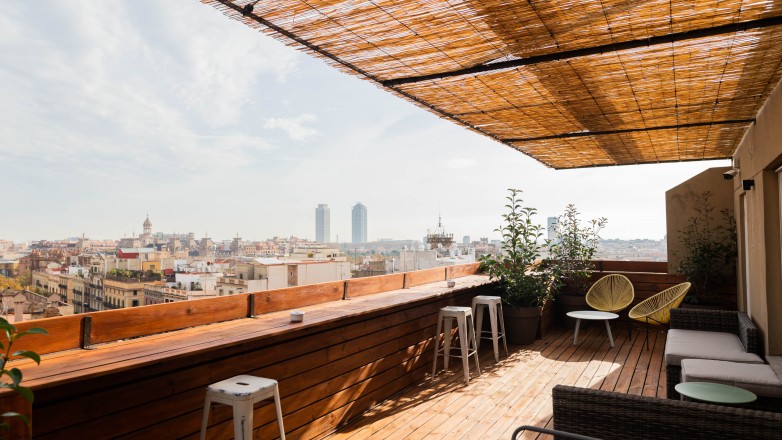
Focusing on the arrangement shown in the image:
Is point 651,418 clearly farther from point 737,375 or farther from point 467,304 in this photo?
point 467,304

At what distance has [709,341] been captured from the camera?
4312 millimetres

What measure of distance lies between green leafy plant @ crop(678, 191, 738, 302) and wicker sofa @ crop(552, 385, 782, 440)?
214 inches

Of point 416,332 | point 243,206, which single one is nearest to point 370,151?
point 243,206

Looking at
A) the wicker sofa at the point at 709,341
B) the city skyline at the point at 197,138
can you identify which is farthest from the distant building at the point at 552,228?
the wicker sofa at the point at 709,341

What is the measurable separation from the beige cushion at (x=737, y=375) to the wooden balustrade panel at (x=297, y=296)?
2632 millimetres

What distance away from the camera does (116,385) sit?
2.29 meters

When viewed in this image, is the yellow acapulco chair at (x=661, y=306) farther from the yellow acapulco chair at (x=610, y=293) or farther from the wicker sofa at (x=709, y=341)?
the wicker sofa at (x=709, y=341)

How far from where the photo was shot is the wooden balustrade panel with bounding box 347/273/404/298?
4429 millimetres

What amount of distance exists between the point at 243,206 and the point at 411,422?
21.0 metres

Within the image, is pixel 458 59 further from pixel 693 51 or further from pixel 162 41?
pixel 162 41

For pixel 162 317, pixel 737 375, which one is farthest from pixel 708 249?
pixel 162 317

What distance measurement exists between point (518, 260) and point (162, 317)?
15.3 ft

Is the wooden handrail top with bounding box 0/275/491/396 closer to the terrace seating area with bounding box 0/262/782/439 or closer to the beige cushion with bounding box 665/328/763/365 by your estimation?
the terrace seating area with bounding box 0/262/782/439

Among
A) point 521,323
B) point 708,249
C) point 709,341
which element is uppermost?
point 708,249
